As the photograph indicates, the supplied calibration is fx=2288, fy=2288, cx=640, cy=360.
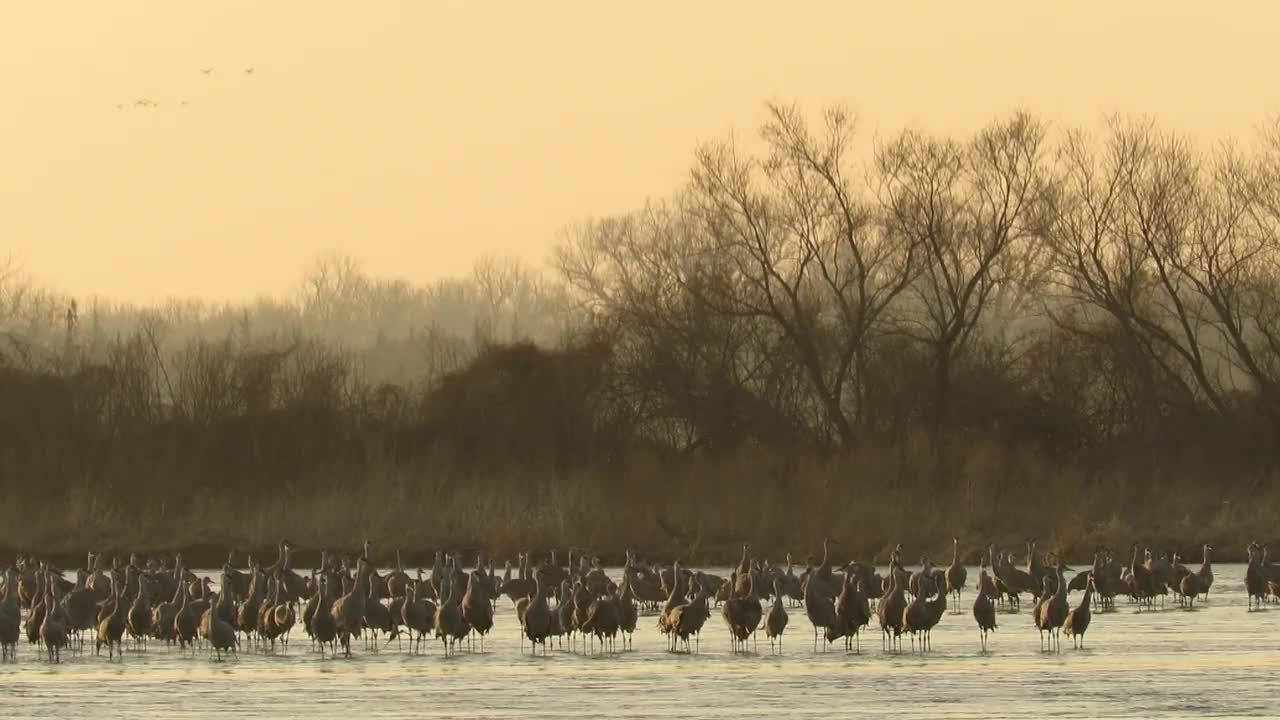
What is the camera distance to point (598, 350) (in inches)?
1895

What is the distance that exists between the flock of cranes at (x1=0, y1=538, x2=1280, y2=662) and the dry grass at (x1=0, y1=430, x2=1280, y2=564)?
912cm

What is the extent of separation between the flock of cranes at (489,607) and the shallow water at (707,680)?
0.27 meters

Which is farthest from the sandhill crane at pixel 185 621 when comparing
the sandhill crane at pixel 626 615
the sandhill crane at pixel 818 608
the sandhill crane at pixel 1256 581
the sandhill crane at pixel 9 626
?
the sandhill crane at pixel 1256 581

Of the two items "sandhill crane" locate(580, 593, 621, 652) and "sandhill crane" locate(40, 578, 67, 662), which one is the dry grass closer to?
"sandhill crane" locate(40, 578, 67, 662)

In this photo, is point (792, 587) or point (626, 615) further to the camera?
point (792, 587)

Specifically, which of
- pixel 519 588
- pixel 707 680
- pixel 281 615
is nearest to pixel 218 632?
pixel 281 615

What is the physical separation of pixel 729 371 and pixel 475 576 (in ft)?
87.9

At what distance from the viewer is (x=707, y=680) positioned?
18.9 m

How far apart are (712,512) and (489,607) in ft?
52.4

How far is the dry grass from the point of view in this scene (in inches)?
1442

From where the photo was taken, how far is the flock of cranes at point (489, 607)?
2172cm

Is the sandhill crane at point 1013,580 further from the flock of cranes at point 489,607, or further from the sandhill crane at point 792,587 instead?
the sandhill crane at point 792,587

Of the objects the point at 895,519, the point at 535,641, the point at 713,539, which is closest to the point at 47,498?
the point at 713,539

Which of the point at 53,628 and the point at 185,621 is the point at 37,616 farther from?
the point at 185,621
